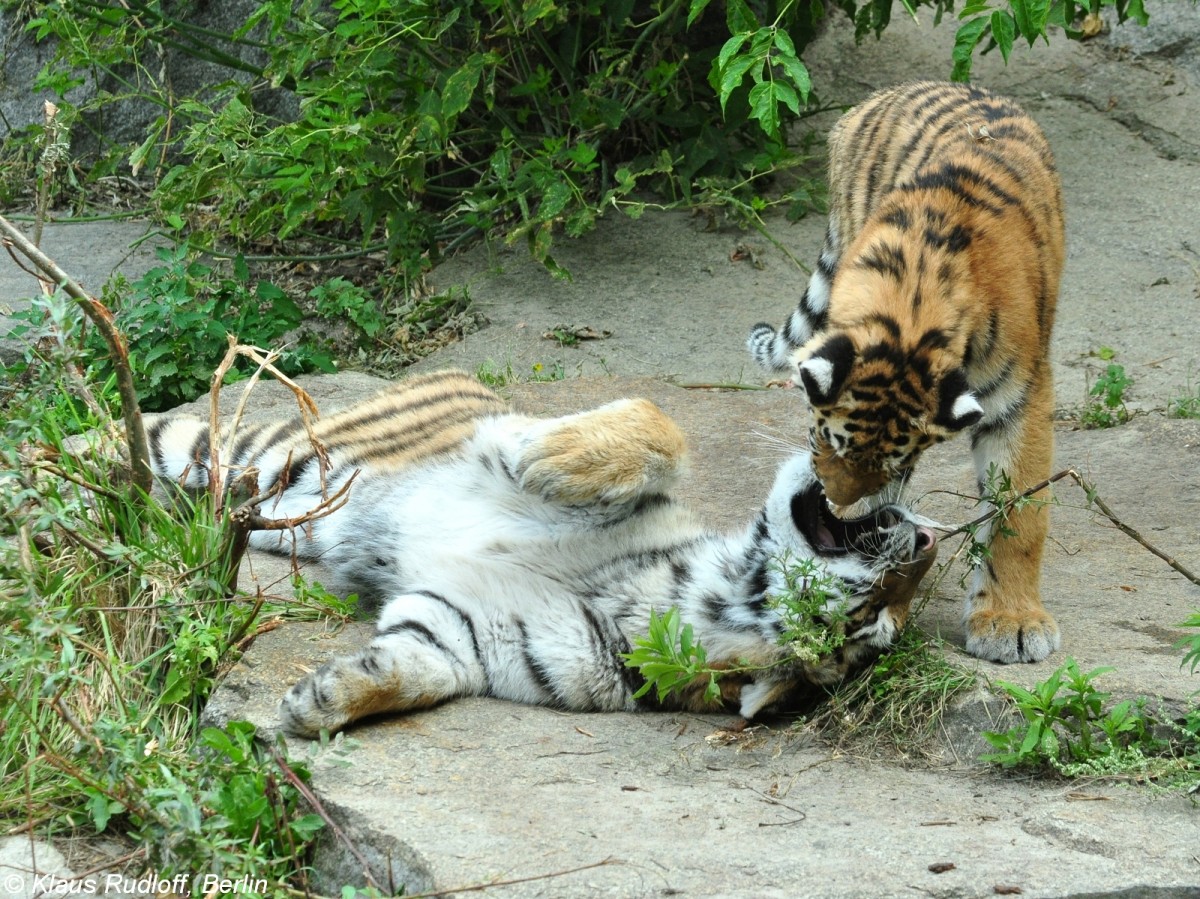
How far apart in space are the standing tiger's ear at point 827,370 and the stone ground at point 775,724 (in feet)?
2.41

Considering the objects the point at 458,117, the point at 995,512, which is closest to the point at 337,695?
the point at 995,512

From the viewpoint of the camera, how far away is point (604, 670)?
121 inches

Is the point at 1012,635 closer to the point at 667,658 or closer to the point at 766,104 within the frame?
the point at 667,658

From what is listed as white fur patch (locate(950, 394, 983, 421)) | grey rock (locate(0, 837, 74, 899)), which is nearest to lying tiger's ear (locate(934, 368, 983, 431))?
white fur patch (locate(950, 394, 983, 421))

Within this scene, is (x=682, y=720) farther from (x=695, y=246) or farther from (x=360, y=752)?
(x=695, y=246)

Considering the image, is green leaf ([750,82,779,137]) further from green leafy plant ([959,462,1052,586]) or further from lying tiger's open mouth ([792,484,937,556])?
lying tiger's open mouth ([792,484,937,556])

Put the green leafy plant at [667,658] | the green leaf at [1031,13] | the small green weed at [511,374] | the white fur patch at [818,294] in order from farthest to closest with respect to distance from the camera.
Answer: the small green weed at [511,374] < the white fur patch at [818,294] < the green leaf at [1031,13] < the green leafy plant at [667,658]

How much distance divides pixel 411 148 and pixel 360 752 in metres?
4.40

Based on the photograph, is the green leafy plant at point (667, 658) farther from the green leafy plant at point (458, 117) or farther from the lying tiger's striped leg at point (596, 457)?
the green leafy plant at point (458, 117)

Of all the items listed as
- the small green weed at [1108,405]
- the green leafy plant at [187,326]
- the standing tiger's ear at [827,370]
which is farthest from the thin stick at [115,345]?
the small green weed at [1108,405]

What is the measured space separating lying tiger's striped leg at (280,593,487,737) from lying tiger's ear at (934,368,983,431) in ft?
4.32

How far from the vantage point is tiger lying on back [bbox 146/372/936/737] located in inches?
118

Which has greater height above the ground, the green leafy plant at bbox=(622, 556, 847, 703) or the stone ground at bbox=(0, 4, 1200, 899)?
the green leafy plant at bbox=(622, 556, 847, 703)

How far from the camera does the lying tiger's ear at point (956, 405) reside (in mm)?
3266
